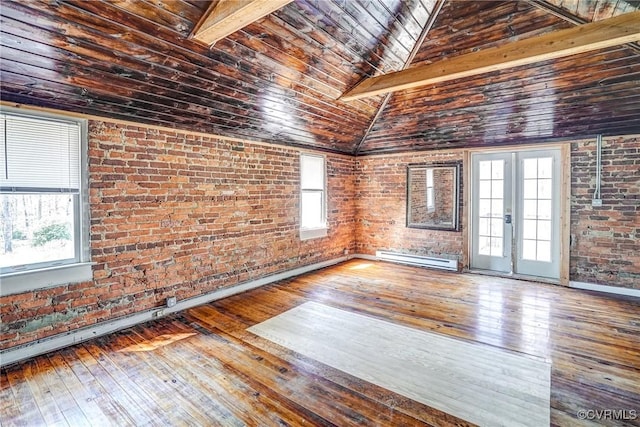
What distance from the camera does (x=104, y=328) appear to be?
3359 mm

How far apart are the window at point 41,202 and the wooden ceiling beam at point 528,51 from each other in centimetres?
346

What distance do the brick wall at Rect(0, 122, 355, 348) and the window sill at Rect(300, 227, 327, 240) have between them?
227 mm

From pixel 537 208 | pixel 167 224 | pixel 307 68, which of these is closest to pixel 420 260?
pixel 537 208

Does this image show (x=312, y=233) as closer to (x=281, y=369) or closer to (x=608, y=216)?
(x=281, y=369)

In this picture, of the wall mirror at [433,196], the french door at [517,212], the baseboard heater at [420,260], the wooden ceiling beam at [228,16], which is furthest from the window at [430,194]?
the wooden ceiling beam at [228,16]

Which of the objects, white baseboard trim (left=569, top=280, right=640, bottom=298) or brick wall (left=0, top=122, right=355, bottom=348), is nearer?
brick wall (left=0, top=122, right=355, bottom=348)

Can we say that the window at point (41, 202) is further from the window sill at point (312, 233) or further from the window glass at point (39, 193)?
the window sill at point (312, 233)

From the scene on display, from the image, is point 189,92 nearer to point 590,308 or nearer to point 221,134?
point 221,134

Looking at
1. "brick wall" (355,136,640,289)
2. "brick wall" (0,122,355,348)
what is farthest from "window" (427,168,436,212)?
"brick wall" (0,122,355,348)

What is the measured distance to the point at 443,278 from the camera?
5426 mm

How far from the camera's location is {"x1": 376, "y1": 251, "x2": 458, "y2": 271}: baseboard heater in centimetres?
589

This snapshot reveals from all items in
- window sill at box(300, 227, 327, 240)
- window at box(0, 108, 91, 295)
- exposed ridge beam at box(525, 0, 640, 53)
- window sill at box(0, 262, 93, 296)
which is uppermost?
exposed ridge beam at box(525, 0, 640, 53)

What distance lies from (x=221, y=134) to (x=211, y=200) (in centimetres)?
92

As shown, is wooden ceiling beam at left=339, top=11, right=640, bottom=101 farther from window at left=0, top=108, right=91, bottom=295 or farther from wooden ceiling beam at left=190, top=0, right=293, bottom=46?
window at left=0, top=108, right=91, bottom=295
